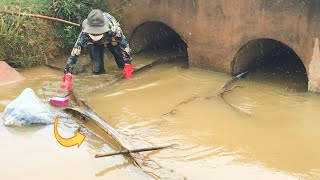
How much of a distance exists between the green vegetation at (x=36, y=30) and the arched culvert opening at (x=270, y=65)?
3150 millimetres

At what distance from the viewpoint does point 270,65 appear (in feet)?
30.4

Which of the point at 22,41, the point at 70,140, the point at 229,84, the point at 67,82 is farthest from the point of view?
the point at 22,41

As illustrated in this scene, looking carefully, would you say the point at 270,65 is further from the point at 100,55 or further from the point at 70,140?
the point at 70,140

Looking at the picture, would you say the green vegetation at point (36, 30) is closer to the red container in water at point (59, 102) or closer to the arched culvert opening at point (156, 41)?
the arched culvert opening at point (156, 41)

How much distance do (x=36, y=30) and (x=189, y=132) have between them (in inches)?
168

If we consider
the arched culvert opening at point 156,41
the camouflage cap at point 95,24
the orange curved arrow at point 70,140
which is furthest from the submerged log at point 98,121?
the arched culvert opening at point 156,41

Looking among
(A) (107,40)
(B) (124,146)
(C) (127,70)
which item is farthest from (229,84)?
(B) (124,146)

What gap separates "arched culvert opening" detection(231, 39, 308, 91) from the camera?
8438mm

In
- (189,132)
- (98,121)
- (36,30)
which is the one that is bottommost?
(189,132)

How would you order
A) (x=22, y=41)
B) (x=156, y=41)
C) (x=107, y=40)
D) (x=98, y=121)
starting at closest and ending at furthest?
(x=98, y=121) → (x=107, y=40) → (x=22, y=41) → (x=156, y=41)

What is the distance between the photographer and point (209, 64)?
8.86 m

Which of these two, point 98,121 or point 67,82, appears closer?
point 98,121

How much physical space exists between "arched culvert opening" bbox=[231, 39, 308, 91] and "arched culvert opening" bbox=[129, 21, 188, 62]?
1.33 m

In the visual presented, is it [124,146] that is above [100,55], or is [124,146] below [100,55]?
below
